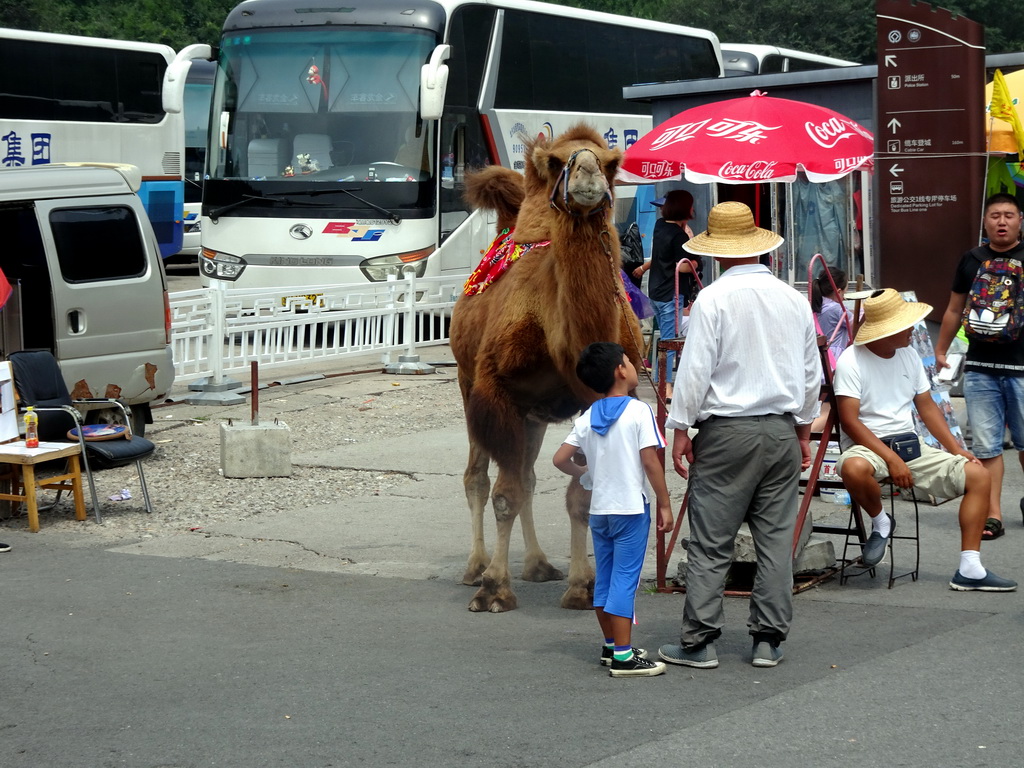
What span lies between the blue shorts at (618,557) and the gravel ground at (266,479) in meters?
4.13

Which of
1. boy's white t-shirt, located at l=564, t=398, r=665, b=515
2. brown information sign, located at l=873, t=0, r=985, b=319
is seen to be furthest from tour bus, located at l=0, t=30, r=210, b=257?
boy's white t-shirt, located at l=564, t=398, r=665, b=515

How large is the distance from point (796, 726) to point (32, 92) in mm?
20486

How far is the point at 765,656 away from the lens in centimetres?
562

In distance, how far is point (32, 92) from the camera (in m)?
22.2

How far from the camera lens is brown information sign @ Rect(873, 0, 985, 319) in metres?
11.7

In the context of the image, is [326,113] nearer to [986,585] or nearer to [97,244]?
[97,244]

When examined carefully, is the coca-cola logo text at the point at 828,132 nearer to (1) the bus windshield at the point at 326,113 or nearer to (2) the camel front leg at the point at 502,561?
(2) the camel front leg at the point at 502,561

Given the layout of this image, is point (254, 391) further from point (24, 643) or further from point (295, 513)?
point (24, 643)

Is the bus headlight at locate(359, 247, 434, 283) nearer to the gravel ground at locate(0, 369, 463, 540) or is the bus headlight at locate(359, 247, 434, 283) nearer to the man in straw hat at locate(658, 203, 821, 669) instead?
the gravel ground at locate(0, 369, 463, 540)

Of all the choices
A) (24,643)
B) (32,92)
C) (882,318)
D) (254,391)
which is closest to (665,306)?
(254,391)

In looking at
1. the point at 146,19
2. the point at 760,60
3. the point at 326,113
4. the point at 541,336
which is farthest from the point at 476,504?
the point at 146,19

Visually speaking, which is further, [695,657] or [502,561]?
[502,561]

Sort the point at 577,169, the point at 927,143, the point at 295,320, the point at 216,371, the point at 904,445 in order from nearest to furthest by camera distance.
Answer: the point at 577,169 < the point at 904,445 < the point at 927,143 < the point at 216,371 < the point at 295,320

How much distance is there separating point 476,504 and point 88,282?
498 cm
